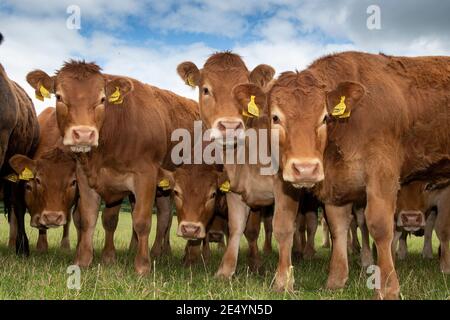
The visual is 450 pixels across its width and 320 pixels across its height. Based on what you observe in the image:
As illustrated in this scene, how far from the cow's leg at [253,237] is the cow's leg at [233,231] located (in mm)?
359

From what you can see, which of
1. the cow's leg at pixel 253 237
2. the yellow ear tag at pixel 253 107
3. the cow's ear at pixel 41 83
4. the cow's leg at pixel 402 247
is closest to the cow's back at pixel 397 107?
the yellow ear tag at pixel 253 107

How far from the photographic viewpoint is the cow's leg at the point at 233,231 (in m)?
6.46

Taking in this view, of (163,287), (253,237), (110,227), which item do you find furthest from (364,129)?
(110,227)

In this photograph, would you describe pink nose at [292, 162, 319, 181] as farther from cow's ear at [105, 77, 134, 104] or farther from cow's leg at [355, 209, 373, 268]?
cow's leg at [355, 209, 373, 268]

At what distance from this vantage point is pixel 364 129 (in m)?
5.11

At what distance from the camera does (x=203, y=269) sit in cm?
737

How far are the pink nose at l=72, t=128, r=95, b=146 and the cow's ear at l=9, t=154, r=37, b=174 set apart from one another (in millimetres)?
2311

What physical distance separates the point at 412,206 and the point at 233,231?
321 centimetres

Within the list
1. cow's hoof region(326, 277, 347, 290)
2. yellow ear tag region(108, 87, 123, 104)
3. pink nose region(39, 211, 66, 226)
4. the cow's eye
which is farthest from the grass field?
yellow ear tag region(108, 87, 123, 104)

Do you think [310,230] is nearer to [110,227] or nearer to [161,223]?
[161,223]

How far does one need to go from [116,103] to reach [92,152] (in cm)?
70

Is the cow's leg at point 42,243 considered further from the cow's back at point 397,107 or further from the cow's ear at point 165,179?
the cow's back at point 397,107

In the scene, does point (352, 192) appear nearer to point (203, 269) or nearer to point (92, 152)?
point (203, 269)
